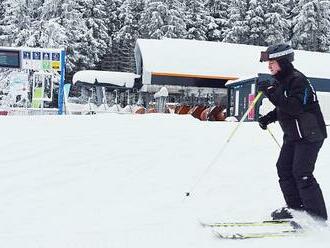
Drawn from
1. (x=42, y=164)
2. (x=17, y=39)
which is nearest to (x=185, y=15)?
(x=17, y=39)

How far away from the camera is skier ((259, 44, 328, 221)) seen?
442 centimetres

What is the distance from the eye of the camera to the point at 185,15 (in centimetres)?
4753

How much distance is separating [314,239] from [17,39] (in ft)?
124

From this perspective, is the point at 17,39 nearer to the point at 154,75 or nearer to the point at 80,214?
the point at 154,75

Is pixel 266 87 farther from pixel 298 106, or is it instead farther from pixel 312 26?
pixel 312 26

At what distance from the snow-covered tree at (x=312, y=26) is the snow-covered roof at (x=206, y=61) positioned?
15.2 metres

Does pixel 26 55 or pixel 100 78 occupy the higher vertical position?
pixel 26 55

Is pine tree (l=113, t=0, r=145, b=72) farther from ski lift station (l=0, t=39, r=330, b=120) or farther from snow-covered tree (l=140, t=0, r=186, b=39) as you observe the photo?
ski lift station (l=0, t=39, r=330, b=120)

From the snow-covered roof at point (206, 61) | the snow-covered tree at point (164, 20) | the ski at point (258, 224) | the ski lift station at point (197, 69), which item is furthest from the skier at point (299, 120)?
the snow-covered tree at point (164, 20)

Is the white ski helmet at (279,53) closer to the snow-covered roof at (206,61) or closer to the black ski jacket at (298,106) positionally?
the black ski jacket at (298,106)

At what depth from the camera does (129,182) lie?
629cm

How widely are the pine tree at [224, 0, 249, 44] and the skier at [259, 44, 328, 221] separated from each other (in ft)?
134

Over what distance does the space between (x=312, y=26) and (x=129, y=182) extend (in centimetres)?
4101

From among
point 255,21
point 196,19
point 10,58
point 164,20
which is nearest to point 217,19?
point 196,19
